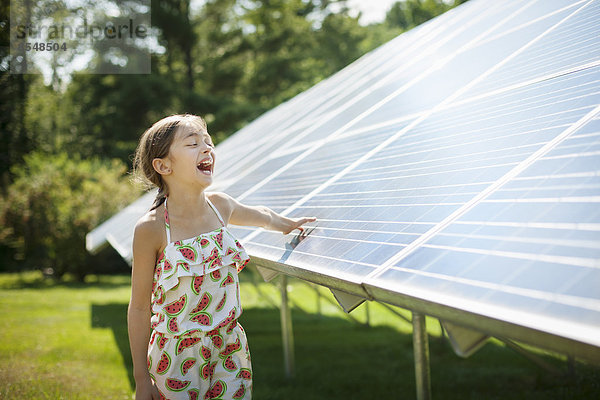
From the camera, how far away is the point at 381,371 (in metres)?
7.20

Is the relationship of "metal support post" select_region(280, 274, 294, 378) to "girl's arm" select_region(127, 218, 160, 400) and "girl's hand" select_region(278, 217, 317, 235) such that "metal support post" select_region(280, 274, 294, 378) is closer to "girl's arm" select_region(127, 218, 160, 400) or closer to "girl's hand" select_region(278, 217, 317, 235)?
"girl's hand" select_region(278, 217, 317, 235)

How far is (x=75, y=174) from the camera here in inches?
877

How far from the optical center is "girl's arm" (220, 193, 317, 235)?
3.87m

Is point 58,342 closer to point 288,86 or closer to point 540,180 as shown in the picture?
point 540,180

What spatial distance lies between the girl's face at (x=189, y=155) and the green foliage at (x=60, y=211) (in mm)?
17507

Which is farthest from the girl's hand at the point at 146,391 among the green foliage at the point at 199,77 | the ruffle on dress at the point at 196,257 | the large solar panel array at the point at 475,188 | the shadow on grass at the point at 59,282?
the green foliage at the point at 199,77

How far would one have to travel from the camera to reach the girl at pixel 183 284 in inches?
124

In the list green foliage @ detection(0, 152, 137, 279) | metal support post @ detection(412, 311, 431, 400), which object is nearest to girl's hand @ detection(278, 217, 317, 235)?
metal support post @ detection(412, 311, 431, 400)

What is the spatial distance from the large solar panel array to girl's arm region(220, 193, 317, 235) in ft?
0.32

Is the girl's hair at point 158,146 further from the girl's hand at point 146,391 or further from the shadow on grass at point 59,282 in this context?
the shadow on grass at point 59,282

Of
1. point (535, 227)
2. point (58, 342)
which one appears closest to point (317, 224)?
point (535, 227)

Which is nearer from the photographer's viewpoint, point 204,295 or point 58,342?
point 204,295

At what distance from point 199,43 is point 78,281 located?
22309mm

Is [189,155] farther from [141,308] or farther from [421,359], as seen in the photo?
[421,359]
